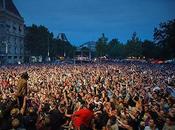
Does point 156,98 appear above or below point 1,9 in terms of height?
below

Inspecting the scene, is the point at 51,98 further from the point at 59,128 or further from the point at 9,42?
the point at 9,42

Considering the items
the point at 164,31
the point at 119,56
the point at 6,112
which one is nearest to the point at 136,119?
the point at 6,112

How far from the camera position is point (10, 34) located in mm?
99812

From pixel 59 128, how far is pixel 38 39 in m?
98.4

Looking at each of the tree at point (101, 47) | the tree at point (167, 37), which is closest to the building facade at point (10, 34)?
the tree at point (167, 37)

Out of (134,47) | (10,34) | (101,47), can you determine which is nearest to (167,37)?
(10,34)

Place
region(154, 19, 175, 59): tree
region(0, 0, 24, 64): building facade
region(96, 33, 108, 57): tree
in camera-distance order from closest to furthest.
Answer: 1. region(154, 19, 175, 59): tree
2. region(0, 0, 24, 64): building facade
3. region(96, 33, 108, 57): tree

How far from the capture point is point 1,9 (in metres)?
96.4

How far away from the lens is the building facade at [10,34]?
9356 centimetres

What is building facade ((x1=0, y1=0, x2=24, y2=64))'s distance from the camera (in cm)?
9356

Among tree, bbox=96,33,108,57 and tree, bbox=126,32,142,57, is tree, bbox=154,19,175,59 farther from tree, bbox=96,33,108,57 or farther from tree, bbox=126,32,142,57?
tree, bbox=96,33,108,57

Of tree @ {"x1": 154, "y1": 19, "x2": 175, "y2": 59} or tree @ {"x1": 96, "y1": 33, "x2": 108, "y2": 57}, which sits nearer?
tree @ {"x1": 154, "y1": 19, "x2": 175, "y2": 59}

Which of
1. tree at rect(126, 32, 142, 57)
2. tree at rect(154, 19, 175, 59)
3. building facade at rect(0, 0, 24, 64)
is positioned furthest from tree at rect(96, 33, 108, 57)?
tree at rect(154, 19, 175, 59)

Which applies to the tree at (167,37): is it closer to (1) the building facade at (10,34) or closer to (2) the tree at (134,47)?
(1) the building facade at (10,34)
